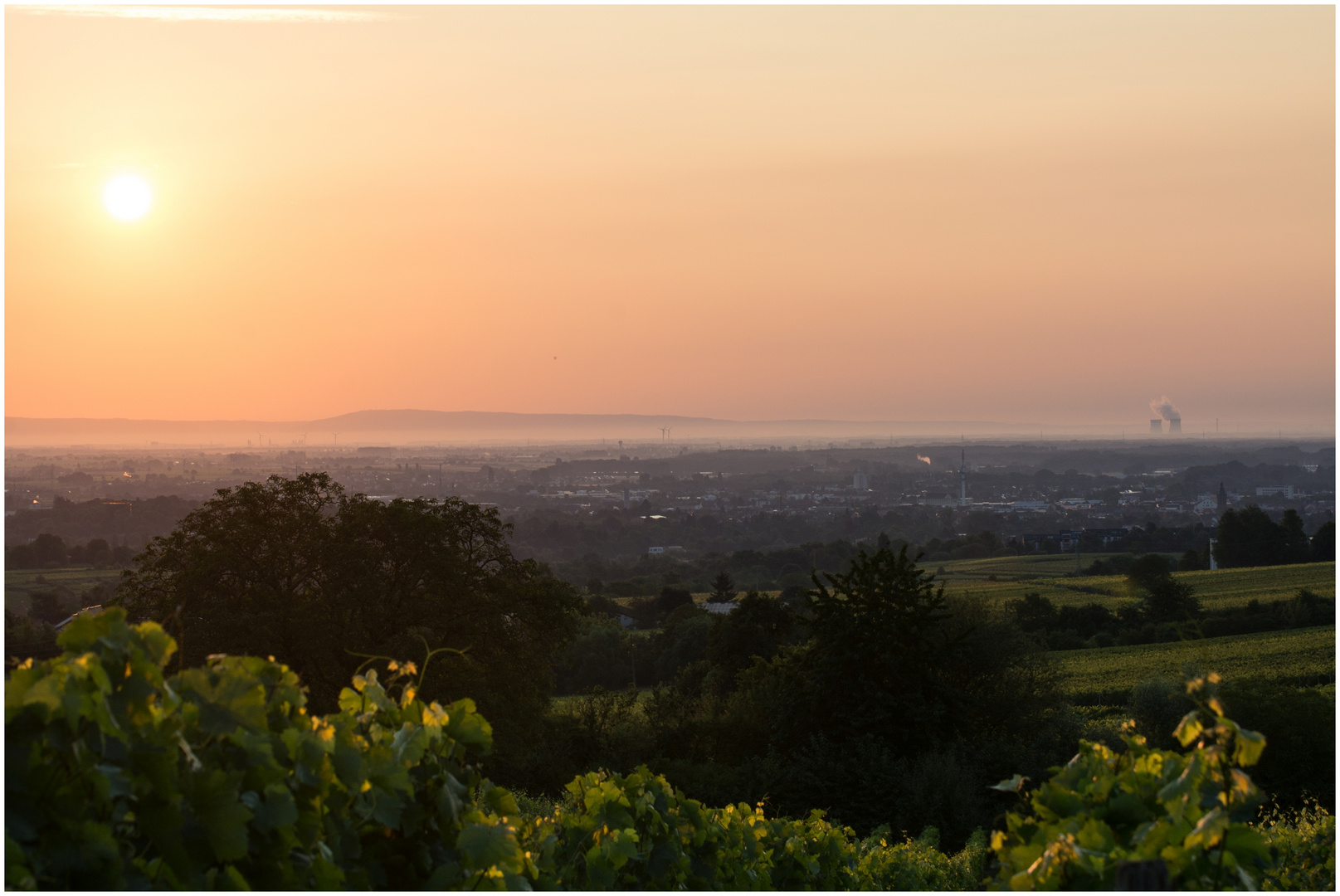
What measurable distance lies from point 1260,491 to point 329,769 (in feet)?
467

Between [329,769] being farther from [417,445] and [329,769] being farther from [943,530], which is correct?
[417,445]

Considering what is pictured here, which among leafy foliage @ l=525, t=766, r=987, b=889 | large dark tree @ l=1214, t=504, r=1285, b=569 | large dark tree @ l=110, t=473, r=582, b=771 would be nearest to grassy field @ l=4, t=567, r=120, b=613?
large dark tree @ l=110, t=473, r=582, b=771

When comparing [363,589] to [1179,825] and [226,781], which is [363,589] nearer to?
[226,781]

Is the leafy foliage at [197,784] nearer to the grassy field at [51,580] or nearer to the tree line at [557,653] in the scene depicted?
the tree line at [557,653]

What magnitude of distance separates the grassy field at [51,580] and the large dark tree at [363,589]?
70.9 feet

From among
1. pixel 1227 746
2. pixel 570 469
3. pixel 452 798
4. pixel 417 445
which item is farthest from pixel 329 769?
pixel 417 445

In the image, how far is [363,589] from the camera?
19062 mm

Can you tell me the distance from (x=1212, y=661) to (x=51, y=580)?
4805cm

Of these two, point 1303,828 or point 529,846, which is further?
point 1303,828

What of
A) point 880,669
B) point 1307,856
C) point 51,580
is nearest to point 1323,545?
point 880,669

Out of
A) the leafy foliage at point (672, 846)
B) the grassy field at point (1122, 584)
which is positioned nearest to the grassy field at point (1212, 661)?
the grassy field at point (1122, 584)

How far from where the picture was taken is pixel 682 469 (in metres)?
173

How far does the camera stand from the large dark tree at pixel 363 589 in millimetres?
Result: 18016

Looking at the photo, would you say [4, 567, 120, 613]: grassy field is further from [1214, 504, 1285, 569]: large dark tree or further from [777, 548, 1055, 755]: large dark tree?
[1214, 504, 1285, 569]: large dark tree
